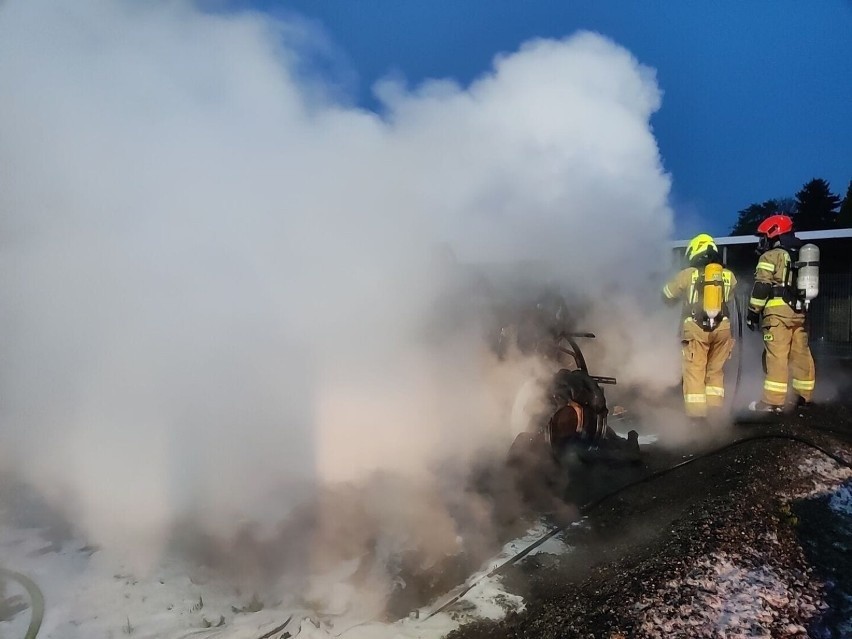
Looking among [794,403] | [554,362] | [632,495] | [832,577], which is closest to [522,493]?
[632,495]

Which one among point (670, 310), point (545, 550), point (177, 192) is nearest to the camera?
point (177, 192)

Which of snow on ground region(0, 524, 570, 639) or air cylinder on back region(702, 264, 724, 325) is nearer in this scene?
snow on ground region(0, 524, 570, 639)

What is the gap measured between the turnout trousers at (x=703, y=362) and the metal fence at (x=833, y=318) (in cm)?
598

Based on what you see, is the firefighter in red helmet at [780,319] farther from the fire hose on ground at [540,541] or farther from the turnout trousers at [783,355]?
the fire hose on ground at [540,541]

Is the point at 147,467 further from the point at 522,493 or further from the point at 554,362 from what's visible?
the point at 554,362

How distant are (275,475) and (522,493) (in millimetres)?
2065

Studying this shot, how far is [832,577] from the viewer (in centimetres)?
288

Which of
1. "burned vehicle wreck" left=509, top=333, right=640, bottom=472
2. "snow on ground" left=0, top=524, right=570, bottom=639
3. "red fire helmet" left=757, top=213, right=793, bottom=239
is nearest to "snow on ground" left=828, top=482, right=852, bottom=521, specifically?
"burned vehicle wreck" left=509, top=333, right=640, bottom=472

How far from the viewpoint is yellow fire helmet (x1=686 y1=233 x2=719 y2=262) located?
5789mm

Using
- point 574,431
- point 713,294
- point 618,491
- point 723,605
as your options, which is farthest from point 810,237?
point 723,605

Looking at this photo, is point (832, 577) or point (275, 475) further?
point (275, 475)

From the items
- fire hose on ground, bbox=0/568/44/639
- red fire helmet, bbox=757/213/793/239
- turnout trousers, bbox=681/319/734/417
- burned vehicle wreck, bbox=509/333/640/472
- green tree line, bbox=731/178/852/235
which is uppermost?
green tree line, bbox=731/178/852/235

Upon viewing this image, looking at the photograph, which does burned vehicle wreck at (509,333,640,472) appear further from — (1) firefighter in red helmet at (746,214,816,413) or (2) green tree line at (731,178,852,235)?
(2) green tree line at (731,178,852,235)

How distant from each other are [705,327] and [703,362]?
36 centimetres
